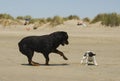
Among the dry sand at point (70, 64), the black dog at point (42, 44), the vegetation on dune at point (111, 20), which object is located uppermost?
the vegetation on dune at point (111, 20)

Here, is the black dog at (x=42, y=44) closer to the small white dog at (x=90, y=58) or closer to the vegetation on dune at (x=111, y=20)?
the small white dog at (x=90, y=58)

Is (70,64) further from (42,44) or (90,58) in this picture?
(42,44)

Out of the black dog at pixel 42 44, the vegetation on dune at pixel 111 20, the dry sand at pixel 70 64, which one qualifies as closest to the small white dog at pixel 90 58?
the dry sand at pixel 70 64

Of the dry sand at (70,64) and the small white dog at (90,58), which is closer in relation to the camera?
the dry sand at (70,64)

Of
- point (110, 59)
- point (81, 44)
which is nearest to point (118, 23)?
point (81, 44)

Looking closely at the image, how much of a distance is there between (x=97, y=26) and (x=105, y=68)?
82.7ft

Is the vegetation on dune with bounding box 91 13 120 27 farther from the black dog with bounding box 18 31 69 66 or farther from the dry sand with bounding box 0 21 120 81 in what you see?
the black dog with bounding box 18 31 69 66

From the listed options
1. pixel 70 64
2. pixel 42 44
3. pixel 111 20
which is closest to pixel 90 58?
pixel 70 64

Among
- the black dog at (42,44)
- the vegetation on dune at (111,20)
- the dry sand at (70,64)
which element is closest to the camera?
the dry sand at (70,64)

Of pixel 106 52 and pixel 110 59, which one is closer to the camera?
pixel 110 59

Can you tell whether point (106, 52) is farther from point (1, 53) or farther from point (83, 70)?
point (83, 70)

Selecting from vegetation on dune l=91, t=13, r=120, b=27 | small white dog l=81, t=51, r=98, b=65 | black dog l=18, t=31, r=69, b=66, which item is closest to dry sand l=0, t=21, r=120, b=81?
small white dog l=81, t=51, r=98, b=65

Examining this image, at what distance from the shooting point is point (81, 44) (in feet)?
84.3

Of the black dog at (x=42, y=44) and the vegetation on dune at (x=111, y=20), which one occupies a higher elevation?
the vegetation on dune at (x=111, y=20)
